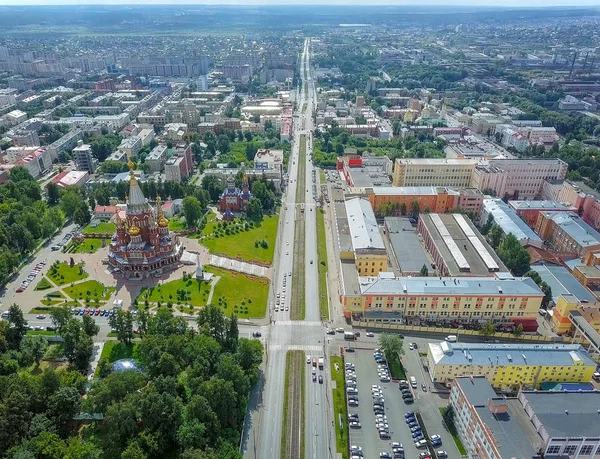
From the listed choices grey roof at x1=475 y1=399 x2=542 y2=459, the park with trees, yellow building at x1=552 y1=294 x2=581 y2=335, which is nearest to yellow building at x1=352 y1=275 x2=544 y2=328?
yellow building at x1=552 y1=294 x2=581 y2=335

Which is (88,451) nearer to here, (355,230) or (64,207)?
(355,230)

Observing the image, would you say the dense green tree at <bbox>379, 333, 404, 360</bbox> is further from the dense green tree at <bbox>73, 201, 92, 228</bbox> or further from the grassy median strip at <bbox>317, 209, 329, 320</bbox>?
the dense green tree at <bbox>73, 201, 92, 228</bbox>

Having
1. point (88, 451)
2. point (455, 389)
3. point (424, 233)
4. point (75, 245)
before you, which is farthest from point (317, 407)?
point (75, 245)

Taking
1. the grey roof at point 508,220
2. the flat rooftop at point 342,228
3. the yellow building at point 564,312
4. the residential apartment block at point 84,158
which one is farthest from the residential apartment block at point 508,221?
the residential apartment block at point 84,158

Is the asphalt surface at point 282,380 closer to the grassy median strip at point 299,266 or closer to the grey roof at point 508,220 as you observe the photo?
the grassy median strip at point 299,266

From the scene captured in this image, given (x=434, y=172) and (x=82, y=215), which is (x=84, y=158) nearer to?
(x=82, y=215)

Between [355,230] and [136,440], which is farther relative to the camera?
[355,230]
